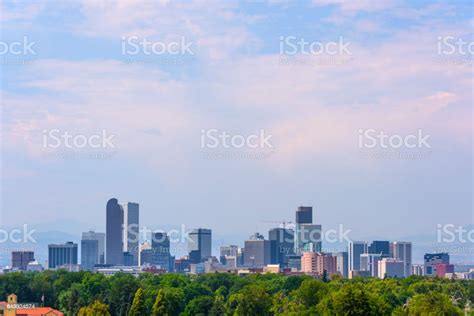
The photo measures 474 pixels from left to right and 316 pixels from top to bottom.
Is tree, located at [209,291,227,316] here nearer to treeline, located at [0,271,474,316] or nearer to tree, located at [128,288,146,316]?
treeline, located at [0,271,474,316]

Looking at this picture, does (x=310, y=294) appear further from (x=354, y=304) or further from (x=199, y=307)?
(x=354, y=304)

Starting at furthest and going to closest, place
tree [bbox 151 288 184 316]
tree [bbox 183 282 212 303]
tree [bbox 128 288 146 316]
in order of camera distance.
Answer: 1. tree [bbox 183 282 212 303]
2. tree [bbox 128 288 146 316]
3. tree [bbox 151 288 184 316]

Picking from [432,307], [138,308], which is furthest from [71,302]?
[432,307]

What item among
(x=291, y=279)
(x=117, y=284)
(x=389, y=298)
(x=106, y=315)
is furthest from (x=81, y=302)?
(x=291, y=279)

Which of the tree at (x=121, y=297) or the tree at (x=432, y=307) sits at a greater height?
the tree at (x=432, y=307)

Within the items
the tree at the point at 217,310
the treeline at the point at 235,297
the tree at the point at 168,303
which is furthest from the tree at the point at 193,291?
the tree at the point at 217,310

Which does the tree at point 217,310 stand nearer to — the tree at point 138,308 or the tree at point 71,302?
the tree at point 138,308

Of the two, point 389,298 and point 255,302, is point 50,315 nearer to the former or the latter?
point 255,302

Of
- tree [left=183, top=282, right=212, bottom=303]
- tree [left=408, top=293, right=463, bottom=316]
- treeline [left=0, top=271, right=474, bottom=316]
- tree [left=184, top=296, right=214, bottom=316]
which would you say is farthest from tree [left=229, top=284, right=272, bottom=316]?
tree [left=183, top=282, right=212, bottom=303]
